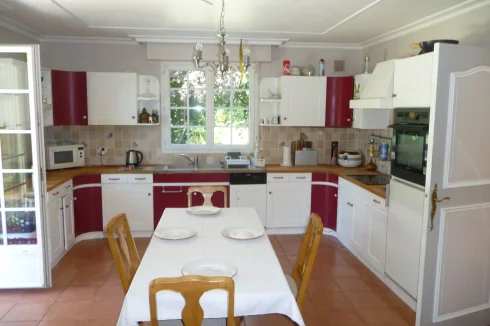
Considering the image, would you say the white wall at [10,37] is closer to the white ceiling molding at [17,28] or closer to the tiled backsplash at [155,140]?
the white ceiling molding at [17,28]

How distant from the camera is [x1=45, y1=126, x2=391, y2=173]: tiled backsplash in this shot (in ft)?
16.7

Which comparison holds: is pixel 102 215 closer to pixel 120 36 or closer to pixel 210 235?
pixel 120 36

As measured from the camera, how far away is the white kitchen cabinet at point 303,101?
4945 mm

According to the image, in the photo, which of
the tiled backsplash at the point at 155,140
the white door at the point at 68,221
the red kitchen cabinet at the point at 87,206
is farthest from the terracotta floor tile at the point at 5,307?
the tiled backsplash at the point at 155,140

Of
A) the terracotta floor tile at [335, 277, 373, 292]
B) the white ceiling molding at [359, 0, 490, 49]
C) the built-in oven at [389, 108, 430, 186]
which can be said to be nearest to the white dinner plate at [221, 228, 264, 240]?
the built-in oven at [389, 108, 430, 186]

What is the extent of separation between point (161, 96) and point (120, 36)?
858 mm

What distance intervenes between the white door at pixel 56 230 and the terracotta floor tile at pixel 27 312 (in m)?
0.60

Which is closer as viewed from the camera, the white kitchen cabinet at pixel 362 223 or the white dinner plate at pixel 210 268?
the white dinner plate at pixel 210 268

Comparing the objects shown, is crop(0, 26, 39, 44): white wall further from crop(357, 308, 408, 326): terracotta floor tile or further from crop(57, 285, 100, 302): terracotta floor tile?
crop(357, 308, 408, 326): terracotta floor tile

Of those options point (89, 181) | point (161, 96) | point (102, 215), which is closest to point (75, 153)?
point (89, 181)

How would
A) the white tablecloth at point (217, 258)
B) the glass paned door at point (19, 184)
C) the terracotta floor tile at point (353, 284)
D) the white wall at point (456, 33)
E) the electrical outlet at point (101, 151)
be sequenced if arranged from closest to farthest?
the white tablecloth at point (217, 258)
the white wall at point (456, 33)
the glass paned door at point (19, 184)
the terracotta floor tile at point (353, 284)
the electrical outlet at point (101, 151)

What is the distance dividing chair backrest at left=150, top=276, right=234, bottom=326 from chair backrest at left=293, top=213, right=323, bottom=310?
A: 750mm

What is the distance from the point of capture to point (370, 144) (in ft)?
16.3

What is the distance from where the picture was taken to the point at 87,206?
466 cm
